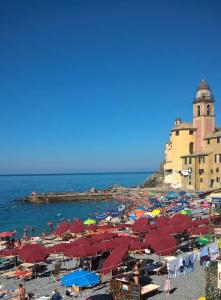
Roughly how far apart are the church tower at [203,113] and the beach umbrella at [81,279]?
56768mm

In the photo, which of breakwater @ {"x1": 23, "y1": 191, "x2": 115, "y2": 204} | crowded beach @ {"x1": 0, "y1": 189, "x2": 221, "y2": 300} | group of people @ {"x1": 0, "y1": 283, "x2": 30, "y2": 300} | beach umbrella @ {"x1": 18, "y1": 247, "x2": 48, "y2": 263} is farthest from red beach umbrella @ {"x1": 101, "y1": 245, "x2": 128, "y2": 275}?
breakwater @ {"x1": 23, "y1": 191, "x2": 115, "y2": 204}

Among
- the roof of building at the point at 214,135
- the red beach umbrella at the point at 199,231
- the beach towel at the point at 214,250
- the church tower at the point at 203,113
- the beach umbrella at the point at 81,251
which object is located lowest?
the beach umbrella at the point at 81,251

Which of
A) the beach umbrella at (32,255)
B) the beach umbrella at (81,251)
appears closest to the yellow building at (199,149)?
the beach umbrella at (81,251)

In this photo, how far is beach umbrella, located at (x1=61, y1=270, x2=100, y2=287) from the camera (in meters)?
16.8

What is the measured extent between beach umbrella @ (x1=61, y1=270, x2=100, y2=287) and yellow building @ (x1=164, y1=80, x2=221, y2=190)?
164 feet

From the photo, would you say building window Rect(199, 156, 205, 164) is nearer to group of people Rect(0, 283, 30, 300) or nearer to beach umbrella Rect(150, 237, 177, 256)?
beach umbrella Rect(150, 237, 177, 256)

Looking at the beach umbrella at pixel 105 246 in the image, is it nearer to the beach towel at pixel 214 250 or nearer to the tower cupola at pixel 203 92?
the beach towel at pixel 214 250

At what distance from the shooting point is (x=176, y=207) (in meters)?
47.3

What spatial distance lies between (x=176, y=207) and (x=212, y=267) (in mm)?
34883

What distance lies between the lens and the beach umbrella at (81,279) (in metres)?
16.8

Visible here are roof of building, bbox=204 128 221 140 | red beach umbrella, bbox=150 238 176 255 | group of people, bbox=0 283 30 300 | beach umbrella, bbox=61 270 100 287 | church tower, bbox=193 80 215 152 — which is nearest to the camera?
group of people, bbox=0 283 30 300

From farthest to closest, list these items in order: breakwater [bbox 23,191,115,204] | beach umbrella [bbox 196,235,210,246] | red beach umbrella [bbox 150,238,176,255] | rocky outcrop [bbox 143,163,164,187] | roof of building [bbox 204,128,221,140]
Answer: rocky outcrop [bbox 143,163,164,187], breakwater [bbox 23,191,115,204], roof of building [bbox 204,128,221,140], beach umbrella [bbox 196,235,210,246], red beach umbrella [bbox 150,238,176,255]

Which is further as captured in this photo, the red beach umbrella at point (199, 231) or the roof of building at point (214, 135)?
the roof of building at point (214, 135)

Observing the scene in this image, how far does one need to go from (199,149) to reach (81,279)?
57666 mm
